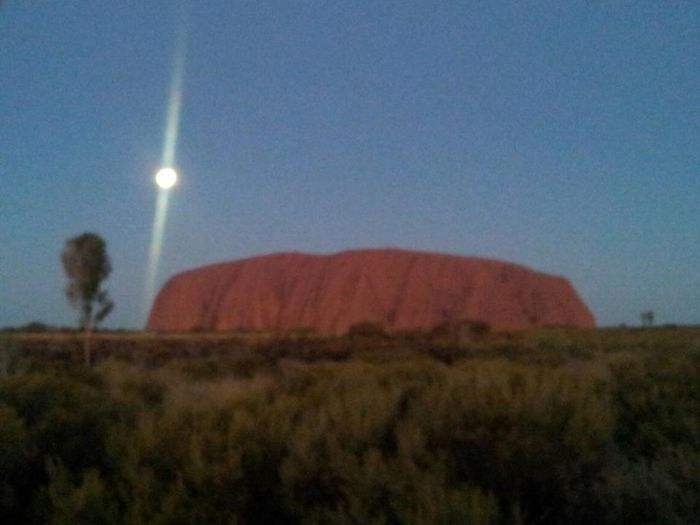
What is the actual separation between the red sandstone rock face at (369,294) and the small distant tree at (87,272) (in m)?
55.0

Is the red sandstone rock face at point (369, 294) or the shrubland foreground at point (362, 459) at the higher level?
the red sandstone rock face at point (369, 294)

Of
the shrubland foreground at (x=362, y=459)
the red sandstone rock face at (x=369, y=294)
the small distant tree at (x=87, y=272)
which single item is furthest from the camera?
the red sandstone rock face at (x=369, y=294)

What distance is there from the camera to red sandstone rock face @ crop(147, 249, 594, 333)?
9850 cm

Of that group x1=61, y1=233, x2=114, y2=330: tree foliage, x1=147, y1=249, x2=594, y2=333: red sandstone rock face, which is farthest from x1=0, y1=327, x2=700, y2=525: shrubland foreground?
x1=147, y1=249, x2=594, y2=333: red sandstone rock face

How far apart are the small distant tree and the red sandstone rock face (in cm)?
5499

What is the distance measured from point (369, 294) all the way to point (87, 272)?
62773mm

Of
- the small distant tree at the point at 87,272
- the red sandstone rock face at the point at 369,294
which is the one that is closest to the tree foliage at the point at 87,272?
the small distant tree at the point at 87,272

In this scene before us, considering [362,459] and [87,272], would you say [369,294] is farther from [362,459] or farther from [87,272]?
[362,459]

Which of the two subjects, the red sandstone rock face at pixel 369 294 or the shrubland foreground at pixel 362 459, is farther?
the red sandstone rock face at pixel 369 294

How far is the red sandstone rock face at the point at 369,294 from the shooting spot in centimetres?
9850

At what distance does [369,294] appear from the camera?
329 ft

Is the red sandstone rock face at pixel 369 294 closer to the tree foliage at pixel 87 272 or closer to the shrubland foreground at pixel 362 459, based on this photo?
the tree foliage at pixel 87 272

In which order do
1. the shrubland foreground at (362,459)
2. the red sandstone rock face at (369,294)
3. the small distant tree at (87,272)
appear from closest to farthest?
the shrubland foreground at (362,459) → the small distant tree at (87,272) → the red sandstone rock face at (369,294)

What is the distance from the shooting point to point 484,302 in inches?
3885
